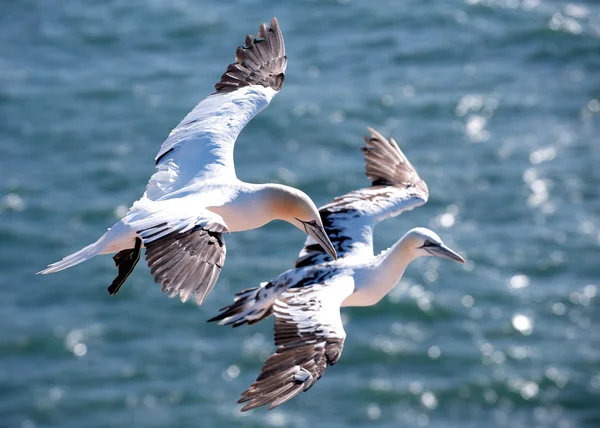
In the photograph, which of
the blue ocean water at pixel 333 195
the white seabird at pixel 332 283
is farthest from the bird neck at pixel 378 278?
the blue ocean water at pixel 333 195

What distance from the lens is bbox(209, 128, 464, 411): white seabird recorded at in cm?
1024

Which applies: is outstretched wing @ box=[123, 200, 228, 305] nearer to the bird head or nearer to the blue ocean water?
the bird head

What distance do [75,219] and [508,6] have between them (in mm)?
11571

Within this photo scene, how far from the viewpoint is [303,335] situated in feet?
35.3

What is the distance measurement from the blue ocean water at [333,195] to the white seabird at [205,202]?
33.0 ft

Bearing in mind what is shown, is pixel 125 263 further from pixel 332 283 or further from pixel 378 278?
pixel 378 278

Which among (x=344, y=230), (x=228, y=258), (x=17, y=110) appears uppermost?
(x=344, y=230)

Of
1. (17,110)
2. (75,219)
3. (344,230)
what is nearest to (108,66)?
(17,110)

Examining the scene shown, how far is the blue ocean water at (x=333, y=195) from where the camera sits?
22.7 meters

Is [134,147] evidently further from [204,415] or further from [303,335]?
[303,335]

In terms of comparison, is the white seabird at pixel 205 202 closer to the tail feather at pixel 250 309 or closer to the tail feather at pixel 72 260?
the tail feather at pixel 72 260

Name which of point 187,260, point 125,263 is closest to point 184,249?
point 187,260

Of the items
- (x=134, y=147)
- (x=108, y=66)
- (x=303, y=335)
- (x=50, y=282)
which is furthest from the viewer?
(x=108, y=66)

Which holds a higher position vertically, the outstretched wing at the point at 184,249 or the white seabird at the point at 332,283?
the outstretched wing at the point at 184,249
